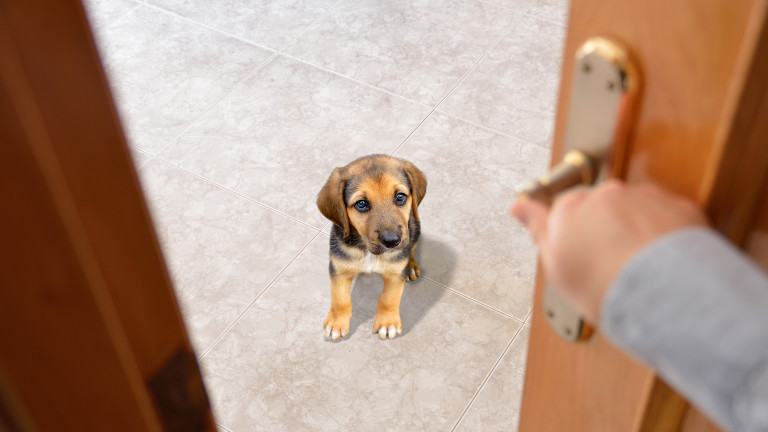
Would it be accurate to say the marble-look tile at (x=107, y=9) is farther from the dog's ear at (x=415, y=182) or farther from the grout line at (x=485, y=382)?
the grout line at (x=485, y=382)

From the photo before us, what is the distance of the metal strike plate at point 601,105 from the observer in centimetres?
47

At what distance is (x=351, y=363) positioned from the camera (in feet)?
6.09

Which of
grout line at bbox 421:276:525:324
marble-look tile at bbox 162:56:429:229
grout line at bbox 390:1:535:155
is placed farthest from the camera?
grout line at bbox 390:1:535:155

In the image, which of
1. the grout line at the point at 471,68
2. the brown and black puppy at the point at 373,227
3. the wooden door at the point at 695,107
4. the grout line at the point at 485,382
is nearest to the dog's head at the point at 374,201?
the brown and black puppy at the point at 373,227

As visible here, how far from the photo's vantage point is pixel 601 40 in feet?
1.57

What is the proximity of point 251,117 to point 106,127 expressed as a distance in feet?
7.08

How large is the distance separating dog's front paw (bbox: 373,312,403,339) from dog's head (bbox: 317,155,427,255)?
204 millimetres

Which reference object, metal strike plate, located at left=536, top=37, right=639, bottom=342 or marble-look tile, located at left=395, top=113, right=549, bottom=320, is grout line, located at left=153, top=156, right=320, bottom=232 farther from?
metal strike plate, located at left=536, top=37, right=639, bottom=342

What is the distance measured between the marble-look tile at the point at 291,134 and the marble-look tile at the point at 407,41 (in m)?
0.09

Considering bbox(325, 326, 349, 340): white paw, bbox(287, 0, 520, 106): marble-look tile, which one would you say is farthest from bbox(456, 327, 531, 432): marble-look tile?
bbox(287, 0, 520, 106): marble-look tile

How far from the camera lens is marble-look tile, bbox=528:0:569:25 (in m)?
2.87

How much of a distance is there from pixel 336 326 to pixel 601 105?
4.74 ft

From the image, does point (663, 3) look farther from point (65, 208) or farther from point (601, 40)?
point (65, 208)

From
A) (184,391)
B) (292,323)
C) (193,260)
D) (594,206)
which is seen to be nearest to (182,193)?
(193,260)
